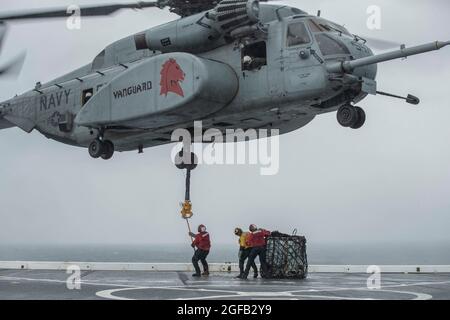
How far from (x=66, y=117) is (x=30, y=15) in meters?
5.38

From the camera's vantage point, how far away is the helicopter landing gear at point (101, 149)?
61.8 ft

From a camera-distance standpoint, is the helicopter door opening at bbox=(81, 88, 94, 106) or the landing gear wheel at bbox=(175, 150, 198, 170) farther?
the landing gear wheel at bbox=(175, 150, 198, 170)

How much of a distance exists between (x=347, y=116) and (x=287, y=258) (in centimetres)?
441

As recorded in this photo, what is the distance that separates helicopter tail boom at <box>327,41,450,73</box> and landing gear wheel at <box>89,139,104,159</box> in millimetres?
7329

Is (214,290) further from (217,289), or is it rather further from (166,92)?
(166,92)

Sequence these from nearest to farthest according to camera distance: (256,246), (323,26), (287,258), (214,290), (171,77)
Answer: (214,290), (323,26), (171,77), (256,246), (287,258)

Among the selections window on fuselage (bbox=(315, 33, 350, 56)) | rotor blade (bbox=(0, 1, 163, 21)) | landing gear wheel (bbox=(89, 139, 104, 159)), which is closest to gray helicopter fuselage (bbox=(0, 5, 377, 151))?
window on fuselage (bbox=(315, 33, 350, 56))

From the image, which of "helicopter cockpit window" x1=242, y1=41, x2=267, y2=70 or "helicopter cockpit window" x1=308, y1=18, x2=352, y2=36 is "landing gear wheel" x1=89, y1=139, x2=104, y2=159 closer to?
"helicopter cockpit window" x1=242, y1=41, x2=267, y2=70

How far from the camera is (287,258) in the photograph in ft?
57.3

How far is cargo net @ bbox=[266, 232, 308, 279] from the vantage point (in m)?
17.3

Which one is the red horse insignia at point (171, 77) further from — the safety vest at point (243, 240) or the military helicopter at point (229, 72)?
the safety vest at point (243, 240)

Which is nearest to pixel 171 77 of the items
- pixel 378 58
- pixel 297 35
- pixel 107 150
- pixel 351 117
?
pixel 297 35

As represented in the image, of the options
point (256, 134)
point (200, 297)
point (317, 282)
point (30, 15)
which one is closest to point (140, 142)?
point (256, 134)

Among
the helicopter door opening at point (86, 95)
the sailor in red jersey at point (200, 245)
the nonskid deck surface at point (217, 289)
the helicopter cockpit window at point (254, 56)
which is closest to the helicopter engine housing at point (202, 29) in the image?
the helicopter cockpit window at point (254, 56)
